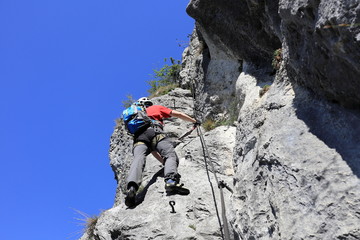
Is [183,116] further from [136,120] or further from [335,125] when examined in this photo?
[335,125]

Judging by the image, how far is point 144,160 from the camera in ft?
27.1

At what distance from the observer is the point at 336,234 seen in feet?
13.1

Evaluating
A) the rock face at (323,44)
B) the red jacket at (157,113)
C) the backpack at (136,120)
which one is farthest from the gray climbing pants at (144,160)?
the rock face at (323,44)

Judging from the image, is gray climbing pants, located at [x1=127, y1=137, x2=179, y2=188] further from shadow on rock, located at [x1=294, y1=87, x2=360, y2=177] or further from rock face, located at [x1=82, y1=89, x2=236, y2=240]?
shadow on rock, located at [x1=294, y1=87, x2=360, y2=177]

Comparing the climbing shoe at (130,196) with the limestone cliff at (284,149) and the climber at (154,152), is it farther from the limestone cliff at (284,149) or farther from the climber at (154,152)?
the limestone cliff at (284,149)

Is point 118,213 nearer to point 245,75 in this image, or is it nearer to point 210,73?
point 245,75

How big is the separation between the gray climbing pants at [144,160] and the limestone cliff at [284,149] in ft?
1.62

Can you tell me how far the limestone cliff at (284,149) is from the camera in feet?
13.9

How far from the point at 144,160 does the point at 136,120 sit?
0.99 metres

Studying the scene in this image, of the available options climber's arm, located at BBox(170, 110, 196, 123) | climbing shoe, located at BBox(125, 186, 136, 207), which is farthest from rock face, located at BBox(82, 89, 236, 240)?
climber's arm, located at BBox(170, 110, 196, 123)

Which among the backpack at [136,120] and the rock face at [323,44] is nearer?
the rock face at [323,44]

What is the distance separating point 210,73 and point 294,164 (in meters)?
7.99

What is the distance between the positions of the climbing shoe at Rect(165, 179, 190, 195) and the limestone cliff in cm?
11

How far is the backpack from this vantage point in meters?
8.73
